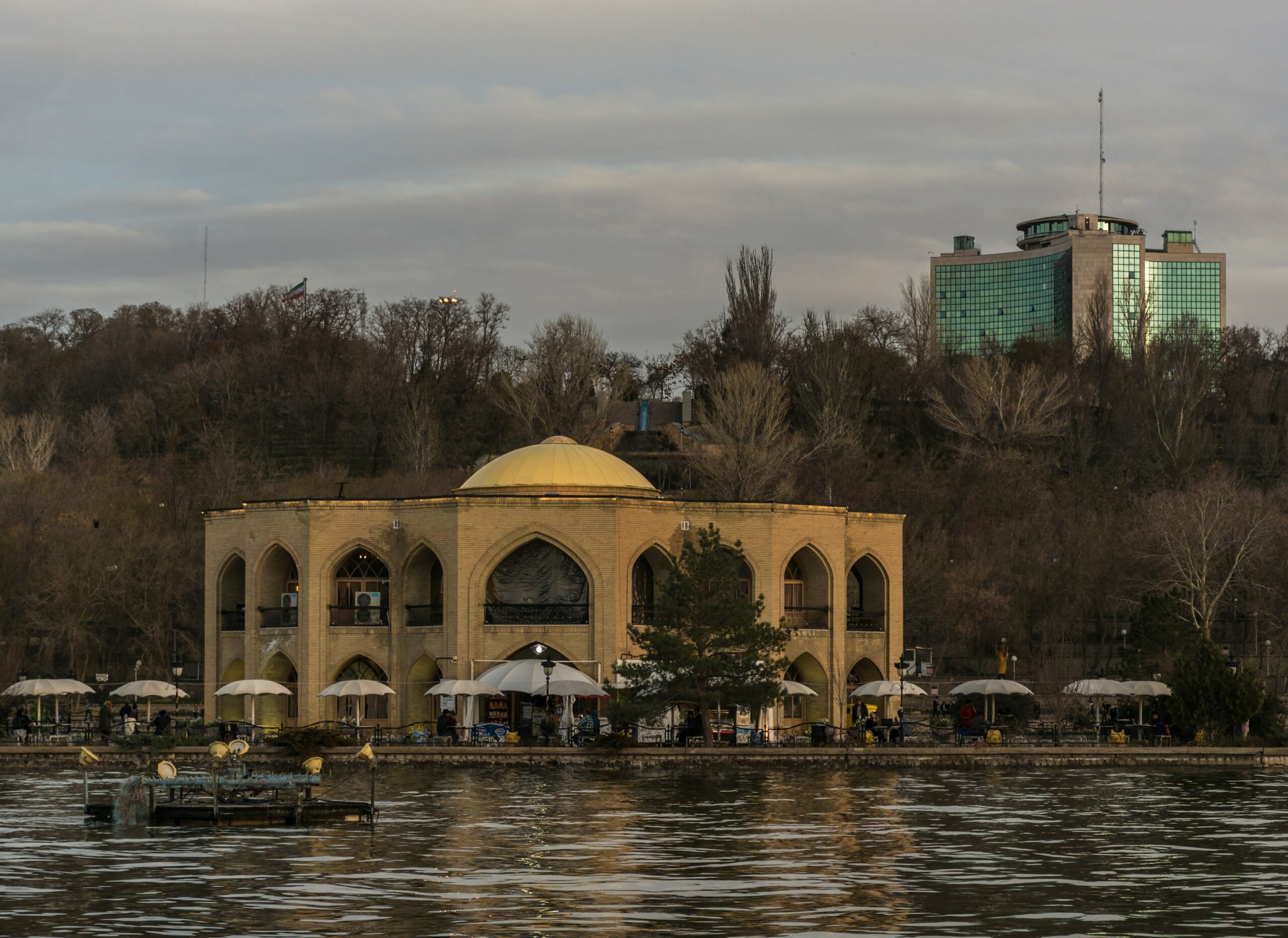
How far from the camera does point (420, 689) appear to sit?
5038cm

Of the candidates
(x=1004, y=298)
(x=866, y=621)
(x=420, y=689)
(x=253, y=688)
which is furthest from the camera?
(x=1004, y=298)

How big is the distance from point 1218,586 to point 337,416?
4430 centimetres

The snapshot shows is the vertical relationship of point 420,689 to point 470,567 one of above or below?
below

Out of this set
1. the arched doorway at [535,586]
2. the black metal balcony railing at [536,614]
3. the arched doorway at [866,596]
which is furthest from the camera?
the arched doorway at [866,596]

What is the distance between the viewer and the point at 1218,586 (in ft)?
214

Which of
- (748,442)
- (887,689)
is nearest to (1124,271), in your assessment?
(748,442)

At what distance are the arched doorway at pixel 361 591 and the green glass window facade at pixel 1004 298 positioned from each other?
85166 millimetres

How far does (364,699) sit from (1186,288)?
96.4 m

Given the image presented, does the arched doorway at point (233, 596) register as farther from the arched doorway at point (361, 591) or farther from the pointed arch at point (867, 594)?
the pointed arch at point (867, 594)

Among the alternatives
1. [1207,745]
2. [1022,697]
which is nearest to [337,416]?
[1022,697]

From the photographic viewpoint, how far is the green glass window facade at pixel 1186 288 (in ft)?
434

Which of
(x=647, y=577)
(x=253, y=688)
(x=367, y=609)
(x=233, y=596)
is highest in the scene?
(x=647, y=577)

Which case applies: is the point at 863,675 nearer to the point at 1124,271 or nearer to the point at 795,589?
the point at 795,589

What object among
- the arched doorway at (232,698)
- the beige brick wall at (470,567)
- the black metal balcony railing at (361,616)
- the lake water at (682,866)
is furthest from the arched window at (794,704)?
the lake water at (682,866)
